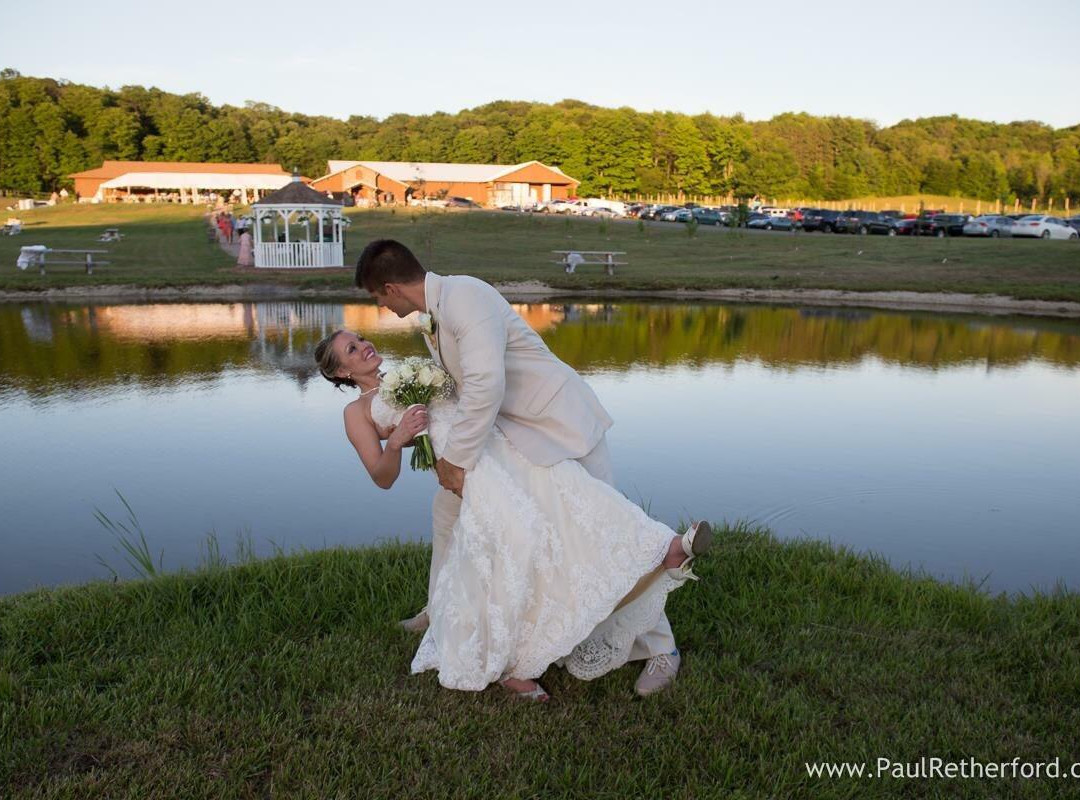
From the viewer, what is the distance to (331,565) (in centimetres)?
521

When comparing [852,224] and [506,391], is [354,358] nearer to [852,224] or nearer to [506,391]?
[506,391]

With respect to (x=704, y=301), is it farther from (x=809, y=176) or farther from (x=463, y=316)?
(x=809, y=176)

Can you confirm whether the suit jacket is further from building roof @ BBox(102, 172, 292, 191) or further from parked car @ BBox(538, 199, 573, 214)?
building roof @ BBox(102, 172, 292, 191)

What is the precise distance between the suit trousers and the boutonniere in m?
0.68

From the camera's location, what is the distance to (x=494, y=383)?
3.55 m

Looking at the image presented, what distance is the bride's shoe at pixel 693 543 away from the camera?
11.6 feet

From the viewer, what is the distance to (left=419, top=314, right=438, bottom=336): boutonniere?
3707 millimetres

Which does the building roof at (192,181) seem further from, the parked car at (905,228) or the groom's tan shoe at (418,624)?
the groom's tan shoe at (418,624)

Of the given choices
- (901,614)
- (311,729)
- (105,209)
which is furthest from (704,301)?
(105,209)

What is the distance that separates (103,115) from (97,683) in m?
103

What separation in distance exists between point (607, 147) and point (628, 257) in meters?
62.6

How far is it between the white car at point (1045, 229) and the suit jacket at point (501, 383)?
149ft

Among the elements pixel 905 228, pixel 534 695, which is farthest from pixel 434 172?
pixel 534 695

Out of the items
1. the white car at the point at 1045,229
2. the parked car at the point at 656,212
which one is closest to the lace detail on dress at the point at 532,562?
the white car at the point at 1045,229
